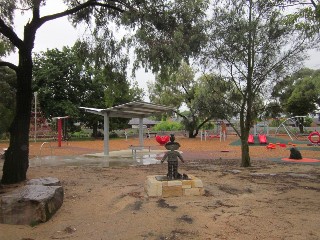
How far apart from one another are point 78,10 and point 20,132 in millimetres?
3987

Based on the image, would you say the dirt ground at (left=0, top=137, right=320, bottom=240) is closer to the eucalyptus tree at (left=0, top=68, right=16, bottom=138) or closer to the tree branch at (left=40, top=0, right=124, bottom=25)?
the tree branch at (left=40, top=0, right=124, bottom=25)

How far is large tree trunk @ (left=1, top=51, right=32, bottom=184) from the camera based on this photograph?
921cm

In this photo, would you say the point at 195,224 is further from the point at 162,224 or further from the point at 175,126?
the point at 175,126

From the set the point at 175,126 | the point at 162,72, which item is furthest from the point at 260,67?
the point at 175,126

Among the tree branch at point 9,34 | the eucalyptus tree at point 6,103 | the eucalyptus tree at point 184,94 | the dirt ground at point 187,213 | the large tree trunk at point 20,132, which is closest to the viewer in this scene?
the dirt ground at point 187,213

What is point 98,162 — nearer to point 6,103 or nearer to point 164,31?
point 164,31

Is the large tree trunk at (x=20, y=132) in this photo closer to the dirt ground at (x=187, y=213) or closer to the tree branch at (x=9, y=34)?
the tree branch at (x=9, y=34)

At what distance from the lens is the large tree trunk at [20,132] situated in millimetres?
9211

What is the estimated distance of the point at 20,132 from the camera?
930 cm

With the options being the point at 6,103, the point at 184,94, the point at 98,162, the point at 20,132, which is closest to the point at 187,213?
the point at 20,132

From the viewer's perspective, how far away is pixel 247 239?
4.96m

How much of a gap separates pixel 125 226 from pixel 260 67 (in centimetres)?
904

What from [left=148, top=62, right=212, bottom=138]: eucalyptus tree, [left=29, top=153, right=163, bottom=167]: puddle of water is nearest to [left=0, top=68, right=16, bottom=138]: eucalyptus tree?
[left=29, top=153, right=163, bottom=167]: puddle of water

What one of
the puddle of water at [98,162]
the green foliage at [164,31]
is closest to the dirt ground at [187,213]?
the green foliage at [164,31]
